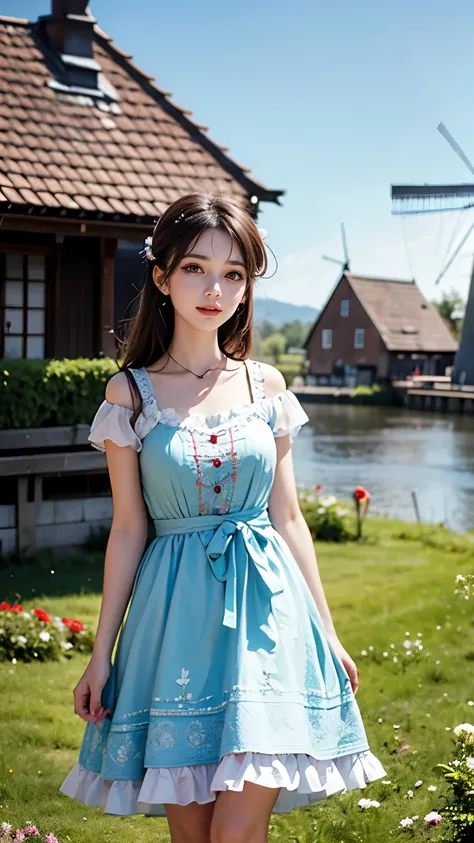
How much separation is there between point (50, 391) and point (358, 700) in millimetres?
4419

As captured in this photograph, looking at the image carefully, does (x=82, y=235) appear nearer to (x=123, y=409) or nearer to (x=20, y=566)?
(x=20, y=566)

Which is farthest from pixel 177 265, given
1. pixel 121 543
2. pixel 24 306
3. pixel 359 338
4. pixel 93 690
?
pixel 359 338

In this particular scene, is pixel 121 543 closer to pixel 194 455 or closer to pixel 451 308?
pixel 194 455

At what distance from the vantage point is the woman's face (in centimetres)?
261

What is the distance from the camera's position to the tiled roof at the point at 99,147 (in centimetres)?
937

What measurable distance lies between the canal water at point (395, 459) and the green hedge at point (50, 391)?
8620mm

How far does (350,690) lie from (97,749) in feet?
2.15

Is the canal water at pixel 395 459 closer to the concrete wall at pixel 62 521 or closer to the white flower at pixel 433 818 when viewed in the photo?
the concrete wall at pixel 62 521

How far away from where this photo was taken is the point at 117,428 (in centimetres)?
258

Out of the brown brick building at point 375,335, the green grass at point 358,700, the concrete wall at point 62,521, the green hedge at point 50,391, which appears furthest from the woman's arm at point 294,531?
the brown brick building at point 375,335

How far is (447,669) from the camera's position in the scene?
6.00 metres

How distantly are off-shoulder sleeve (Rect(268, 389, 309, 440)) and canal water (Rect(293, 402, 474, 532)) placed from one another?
1412 cm

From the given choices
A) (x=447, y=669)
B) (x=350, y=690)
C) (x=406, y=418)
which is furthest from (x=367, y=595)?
(x=406, y=418)

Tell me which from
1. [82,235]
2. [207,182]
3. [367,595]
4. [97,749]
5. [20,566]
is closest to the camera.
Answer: [97,749]
